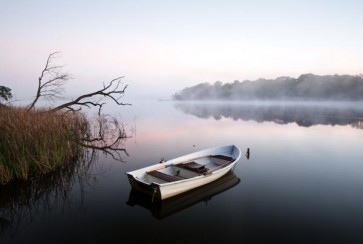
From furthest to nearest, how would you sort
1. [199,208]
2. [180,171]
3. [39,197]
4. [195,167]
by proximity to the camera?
1. [180,171]
2. [195,167]
3. [39,197]
4. [199,208]

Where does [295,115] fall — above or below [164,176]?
below

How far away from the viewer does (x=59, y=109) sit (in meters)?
13.4

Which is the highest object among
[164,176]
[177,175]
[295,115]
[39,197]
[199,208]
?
[164,176]

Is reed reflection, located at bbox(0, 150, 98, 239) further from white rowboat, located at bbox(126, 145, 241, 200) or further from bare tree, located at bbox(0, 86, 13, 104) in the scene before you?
bare tree, located at bbox(0, 86, 13, 104)

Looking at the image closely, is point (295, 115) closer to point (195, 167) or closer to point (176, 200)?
point (195, 167)

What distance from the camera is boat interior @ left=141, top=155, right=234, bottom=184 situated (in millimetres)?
8125

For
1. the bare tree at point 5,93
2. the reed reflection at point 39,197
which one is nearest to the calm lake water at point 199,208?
the reed reflection at point 39,197

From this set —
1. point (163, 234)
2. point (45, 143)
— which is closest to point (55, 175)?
point (45, 143)

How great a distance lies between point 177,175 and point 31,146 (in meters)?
5.05

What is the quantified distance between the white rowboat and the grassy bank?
3567 mm

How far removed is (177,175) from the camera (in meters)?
8.95

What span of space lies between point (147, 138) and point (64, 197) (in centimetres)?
1100

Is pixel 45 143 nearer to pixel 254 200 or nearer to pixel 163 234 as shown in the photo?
pixel 163 234

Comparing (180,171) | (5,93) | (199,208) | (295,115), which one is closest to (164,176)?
(180,171)
